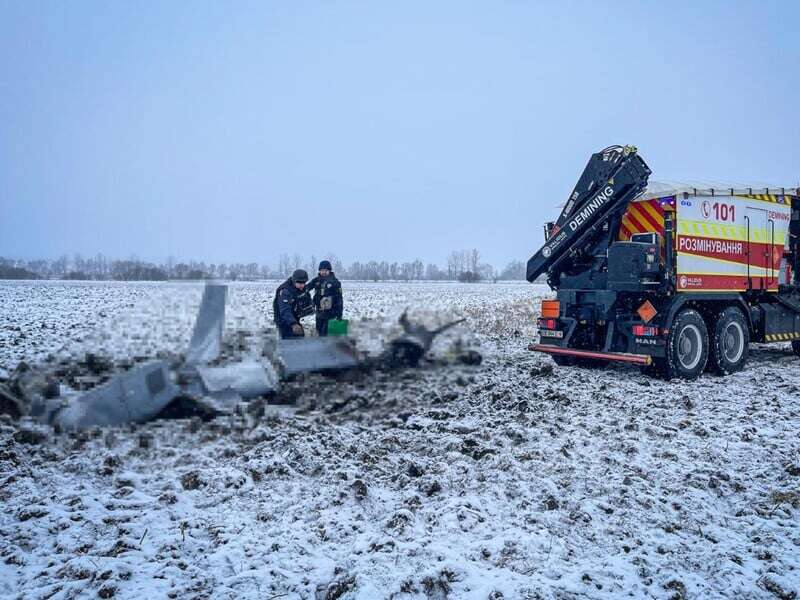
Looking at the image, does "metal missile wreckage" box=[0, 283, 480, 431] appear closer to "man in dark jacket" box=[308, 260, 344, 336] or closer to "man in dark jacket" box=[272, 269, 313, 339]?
"man in dark jacket" box=[272, 269, 313, 339]

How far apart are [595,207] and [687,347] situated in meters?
2.40

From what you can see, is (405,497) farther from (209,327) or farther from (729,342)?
(729,342)

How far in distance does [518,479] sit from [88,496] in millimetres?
3113

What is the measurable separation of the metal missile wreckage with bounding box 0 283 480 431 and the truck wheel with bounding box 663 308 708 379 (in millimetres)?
3858

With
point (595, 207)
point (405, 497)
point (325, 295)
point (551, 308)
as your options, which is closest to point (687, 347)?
point (551, 308)

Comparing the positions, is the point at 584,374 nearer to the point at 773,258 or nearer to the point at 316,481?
the point at 773,258

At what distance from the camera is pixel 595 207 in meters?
8.74

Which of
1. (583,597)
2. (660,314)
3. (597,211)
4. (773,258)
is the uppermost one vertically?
(597,211)

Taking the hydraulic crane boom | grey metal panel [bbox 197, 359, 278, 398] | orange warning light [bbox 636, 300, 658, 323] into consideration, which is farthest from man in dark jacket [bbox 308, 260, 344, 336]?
orange warning light [bbox 636, 300, 658, 323]

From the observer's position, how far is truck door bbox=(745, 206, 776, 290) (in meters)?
9.24

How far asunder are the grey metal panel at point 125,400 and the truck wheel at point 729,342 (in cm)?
744

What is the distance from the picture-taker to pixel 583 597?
3057mm

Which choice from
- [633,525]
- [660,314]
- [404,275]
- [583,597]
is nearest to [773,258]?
[660,314]

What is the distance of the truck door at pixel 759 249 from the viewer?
30.3 ft
